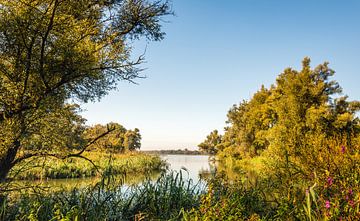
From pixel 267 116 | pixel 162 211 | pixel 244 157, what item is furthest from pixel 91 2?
pixel 244 157

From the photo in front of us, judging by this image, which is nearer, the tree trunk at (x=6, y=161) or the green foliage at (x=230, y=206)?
the green foliage at (x=230, y=206)

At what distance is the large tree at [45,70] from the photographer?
7.79m

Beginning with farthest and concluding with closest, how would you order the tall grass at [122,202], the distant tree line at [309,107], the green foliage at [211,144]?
the green foliage at [211,144] → the distant tree line at [309,107] → the tall grass at [122,202]

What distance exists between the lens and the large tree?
7.79 meters

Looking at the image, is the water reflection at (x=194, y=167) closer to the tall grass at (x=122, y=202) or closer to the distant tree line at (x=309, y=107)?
the tall grass at (x=122, y=202)

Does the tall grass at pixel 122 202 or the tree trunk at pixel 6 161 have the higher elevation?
the tree trunk at pixel 6 161

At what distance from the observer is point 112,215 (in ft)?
18.8

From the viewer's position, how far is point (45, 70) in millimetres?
8492

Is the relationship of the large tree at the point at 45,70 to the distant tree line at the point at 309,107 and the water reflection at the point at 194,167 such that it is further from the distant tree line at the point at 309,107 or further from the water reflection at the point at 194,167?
the distant tree line at the point at 309,107

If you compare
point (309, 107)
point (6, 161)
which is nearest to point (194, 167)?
point (309, 107)

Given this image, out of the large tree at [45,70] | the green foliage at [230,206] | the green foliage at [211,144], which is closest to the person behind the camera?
the green foliage at [230,206]

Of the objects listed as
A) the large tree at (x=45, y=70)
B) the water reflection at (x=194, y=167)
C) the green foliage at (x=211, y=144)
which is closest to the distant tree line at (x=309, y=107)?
the water reflection at (x=194, y=167)

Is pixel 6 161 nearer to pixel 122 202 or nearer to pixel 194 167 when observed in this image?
pixel 122 202

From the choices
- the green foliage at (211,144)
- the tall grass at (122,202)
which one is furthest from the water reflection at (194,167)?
the green foliage at (211,144)
